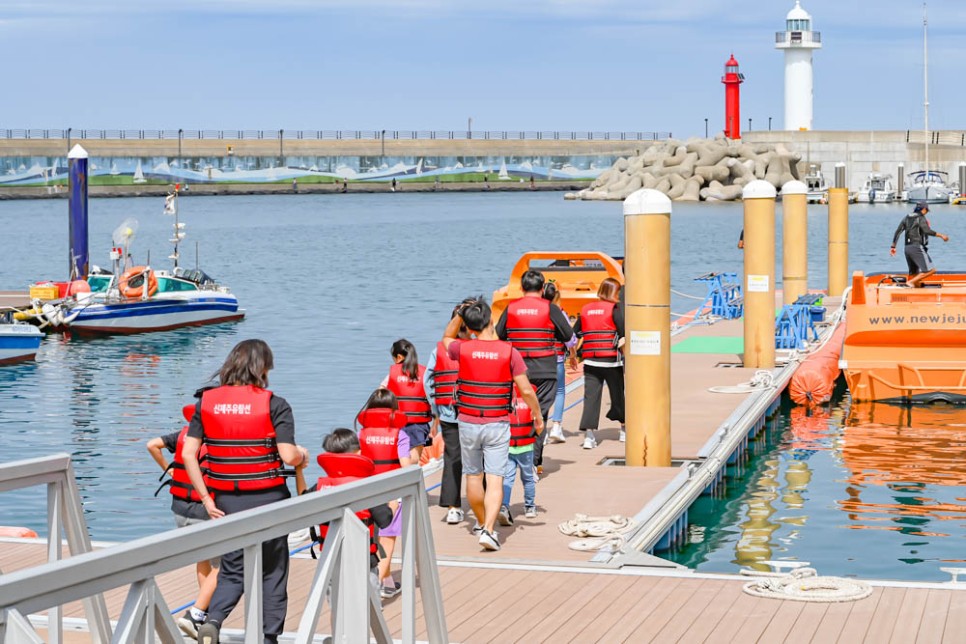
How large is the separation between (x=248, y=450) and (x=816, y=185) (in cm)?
10979

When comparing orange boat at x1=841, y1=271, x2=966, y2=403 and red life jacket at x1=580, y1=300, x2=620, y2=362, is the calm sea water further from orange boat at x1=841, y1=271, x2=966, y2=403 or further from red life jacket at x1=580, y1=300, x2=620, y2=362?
orange boat at x1=841, y1=271, x2=966, y2=403

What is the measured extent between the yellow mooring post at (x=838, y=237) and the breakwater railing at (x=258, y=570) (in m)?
24.3

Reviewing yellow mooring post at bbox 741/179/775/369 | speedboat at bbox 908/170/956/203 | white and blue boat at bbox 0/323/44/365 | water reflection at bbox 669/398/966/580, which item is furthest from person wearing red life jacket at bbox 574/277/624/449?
speedboat at bbox 908/170/956/203

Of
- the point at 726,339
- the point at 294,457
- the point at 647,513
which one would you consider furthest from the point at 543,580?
the point at 726,339

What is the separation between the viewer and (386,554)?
8.77 m

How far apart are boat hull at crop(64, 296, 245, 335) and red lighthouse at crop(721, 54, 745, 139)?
8651 cm

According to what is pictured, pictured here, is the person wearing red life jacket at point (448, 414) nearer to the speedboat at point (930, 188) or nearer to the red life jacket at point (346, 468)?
the red life jacket at point (346, 468)

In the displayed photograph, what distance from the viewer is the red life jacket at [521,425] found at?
413 inches

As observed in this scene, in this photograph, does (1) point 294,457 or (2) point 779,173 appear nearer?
(1) point 294,457

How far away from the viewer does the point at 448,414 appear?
10.8m

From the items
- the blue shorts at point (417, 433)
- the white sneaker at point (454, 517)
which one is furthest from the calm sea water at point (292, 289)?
the blue shorts at point (417, 433)

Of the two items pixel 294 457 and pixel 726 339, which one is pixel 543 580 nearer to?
pixel 294 457

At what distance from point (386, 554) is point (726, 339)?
16.4m

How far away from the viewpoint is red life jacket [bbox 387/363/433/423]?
412 inches
